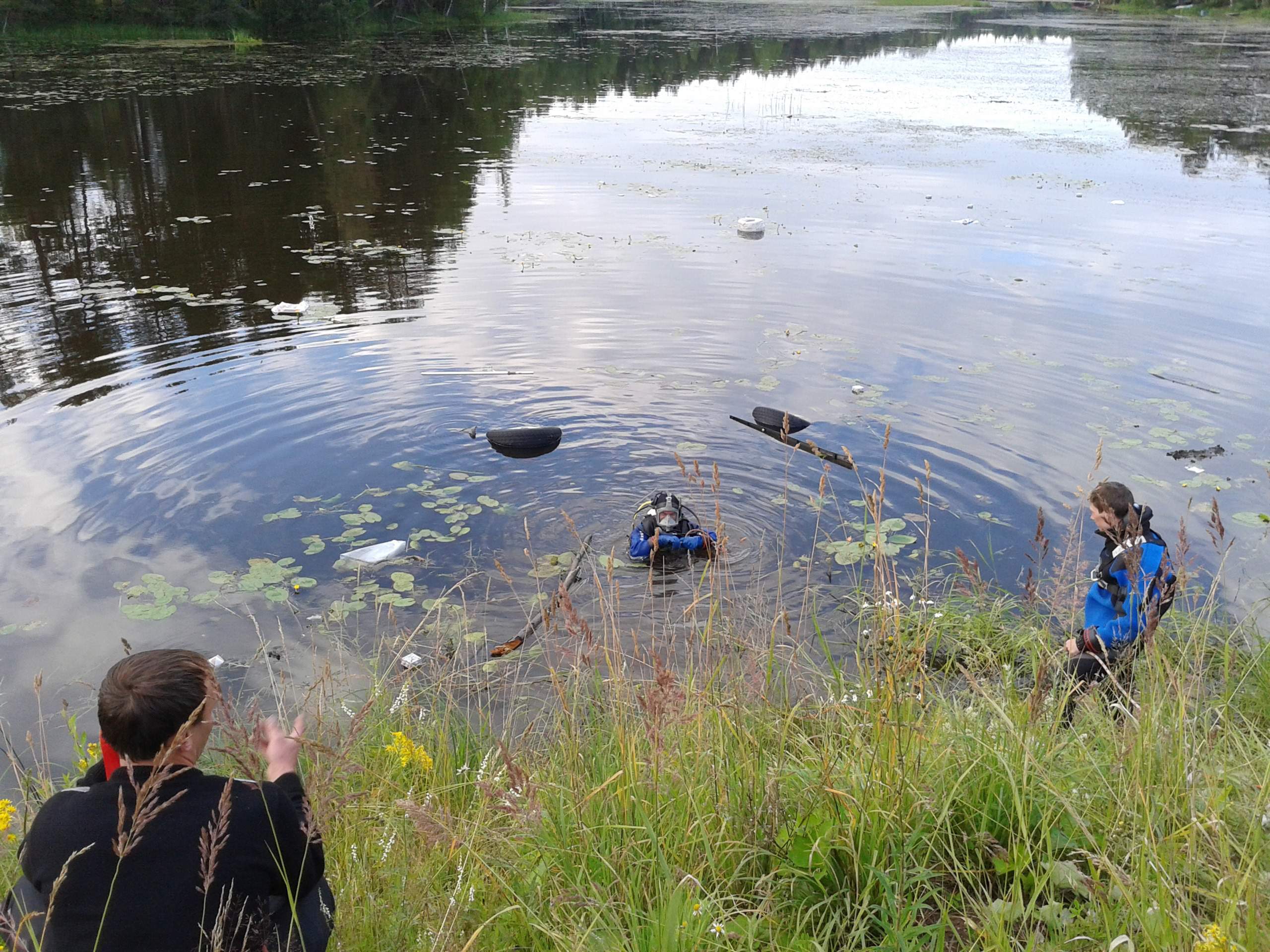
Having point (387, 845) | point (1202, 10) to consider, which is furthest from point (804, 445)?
point (1202, 10)

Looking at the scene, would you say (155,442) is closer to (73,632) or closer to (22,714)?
(73,632)

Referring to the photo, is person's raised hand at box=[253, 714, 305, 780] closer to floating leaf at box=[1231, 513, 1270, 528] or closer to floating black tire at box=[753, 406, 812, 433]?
floating black tire at box=[753, 406, 812, 433]

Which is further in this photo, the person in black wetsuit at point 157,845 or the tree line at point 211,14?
the tree line at point 211,14

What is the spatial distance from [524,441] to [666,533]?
77.2 inches

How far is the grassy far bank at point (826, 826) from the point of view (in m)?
2.37

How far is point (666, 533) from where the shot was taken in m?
6.33

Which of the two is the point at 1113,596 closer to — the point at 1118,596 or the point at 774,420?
the point at 1118,596

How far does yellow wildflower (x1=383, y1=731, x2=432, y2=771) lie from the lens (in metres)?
3.68

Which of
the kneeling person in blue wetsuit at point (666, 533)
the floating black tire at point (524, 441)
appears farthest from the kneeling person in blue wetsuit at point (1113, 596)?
the floating black tire at point (524, 441)

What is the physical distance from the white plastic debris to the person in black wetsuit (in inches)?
153

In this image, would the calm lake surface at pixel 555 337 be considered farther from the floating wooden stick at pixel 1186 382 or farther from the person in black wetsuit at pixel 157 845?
the person in black wetsuit at pixel 157 845

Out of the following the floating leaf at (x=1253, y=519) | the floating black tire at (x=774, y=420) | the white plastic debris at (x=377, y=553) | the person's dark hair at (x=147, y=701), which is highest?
the person's dark hair at (x=147, y=701)

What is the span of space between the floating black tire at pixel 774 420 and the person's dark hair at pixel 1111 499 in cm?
348

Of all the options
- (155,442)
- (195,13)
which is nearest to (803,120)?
(155,442)
